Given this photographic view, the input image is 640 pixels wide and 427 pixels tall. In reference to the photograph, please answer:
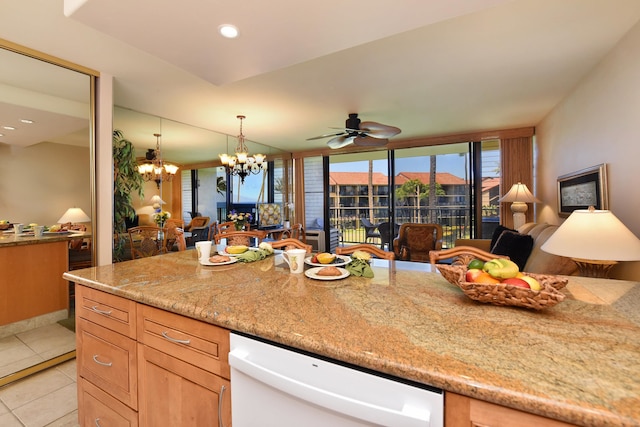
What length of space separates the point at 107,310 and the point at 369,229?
539cm

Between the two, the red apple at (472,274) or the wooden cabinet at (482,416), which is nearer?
the wooden cabinet at (482,416)

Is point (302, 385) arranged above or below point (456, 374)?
below

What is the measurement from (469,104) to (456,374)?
3.73 m

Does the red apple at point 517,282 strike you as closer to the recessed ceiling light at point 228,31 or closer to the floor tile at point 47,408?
the recessed ceiling light at point 228,31

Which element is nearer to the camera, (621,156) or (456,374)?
(456,374)

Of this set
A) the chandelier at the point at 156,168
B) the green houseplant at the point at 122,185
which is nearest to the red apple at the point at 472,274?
the green houseplant at the point at 122,185

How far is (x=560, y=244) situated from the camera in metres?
1.59

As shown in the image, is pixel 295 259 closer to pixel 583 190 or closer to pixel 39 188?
pixel 39 188

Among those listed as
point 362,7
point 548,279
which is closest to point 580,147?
point 548,279

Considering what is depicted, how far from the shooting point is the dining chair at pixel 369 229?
20.4ft

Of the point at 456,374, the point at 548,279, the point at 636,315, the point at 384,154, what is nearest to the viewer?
the point at 456,374

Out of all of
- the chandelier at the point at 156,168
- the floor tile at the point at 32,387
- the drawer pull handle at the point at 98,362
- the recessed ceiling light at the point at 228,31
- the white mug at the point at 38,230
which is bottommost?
the floor tile at the point at 32,387

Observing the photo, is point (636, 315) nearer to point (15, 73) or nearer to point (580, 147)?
point (580, 147)

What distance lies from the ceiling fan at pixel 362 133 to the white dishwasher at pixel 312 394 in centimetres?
295
